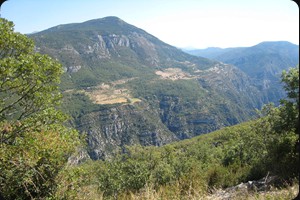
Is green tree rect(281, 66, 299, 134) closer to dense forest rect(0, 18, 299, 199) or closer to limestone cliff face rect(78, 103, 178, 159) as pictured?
dense forest rect(0, 18, 299, 199)

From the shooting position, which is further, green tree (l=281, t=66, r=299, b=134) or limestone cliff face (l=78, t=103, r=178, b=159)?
limestone cliff face (l=78, t=103, r=178, b=159)

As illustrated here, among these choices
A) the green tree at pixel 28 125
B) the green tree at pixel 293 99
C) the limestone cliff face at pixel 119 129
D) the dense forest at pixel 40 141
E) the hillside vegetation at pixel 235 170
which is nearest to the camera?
the green tree at pixel 293 99

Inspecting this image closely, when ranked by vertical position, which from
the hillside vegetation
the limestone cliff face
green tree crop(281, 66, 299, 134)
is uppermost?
green tree crop(281, 66, 299, 134)

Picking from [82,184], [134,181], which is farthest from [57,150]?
[134,181]

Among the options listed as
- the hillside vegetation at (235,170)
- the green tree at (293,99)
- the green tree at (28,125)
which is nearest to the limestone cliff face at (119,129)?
the hillside vegetation at (235,170)

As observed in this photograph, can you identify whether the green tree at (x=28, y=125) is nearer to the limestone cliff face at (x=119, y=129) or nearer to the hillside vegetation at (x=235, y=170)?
the hillside vegetation at (x=235, y=170)

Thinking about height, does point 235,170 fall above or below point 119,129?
above

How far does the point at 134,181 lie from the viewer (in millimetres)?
18719

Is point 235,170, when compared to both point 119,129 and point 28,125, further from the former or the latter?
point 119,129

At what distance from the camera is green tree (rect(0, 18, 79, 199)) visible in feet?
19.1

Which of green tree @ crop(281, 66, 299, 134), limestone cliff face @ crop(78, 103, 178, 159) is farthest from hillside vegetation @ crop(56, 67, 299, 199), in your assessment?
limestone cliff face @ crop(78, 103, 178, 159)

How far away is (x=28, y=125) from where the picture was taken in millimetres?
6930

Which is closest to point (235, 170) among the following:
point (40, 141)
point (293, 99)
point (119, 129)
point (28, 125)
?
point (40, 141)

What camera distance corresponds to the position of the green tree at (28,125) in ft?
19.1
